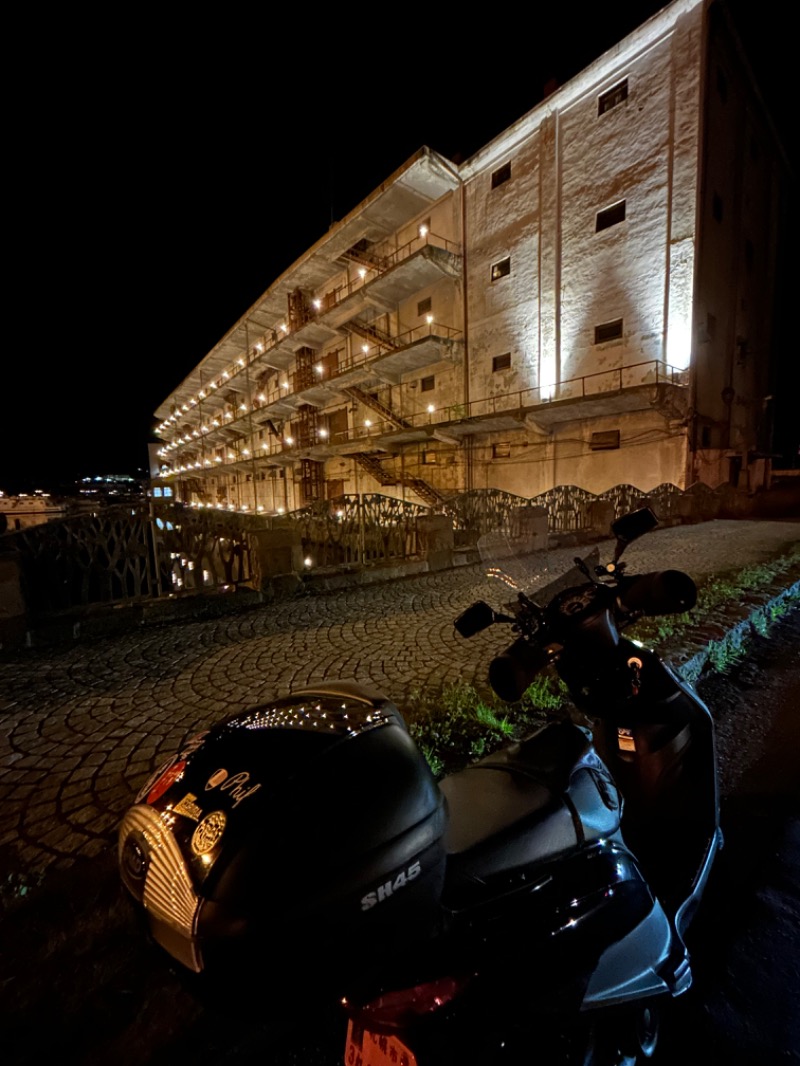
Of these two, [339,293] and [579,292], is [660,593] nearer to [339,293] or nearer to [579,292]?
[579,292]

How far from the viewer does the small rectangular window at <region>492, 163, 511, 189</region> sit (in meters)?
20.3

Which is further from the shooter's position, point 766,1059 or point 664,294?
point 664,294

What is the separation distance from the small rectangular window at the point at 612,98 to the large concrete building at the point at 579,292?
0.26 ft

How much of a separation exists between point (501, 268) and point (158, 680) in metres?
23.1

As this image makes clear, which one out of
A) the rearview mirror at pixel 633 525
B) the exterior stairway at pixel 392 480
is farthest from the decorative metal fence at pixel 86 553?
the exterior stairway at pixel 392 480

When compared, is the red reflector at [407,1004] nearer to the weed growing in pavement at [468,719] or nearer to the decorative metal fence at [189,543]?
the weed growing in pavement at [468,719]

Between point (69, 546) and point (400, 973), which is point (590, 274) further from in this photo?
point (400, 973)

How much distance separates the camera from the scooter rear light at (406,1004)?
0.96 metres

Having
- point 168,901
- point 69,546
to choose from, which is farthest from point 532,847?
point 69,546

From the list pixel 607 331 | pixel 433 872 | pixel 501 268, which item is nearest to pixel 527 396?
pixel 607 331

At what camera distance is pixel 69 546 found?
6211 millimetres

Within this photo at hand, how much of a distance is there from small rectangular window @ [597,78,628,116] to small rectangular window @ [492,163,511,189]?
4065mm

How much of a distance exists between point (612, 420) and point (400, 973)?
19871 mm

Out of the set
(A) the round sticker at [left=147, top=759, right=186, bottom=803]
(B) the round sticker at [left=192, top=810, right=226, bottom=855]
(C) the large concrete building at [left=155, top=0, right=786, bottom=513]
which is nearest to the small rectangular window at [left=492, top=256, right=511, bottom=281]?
(C) the large concrete building at [left=155, top=0, right=786, bottom=513]
